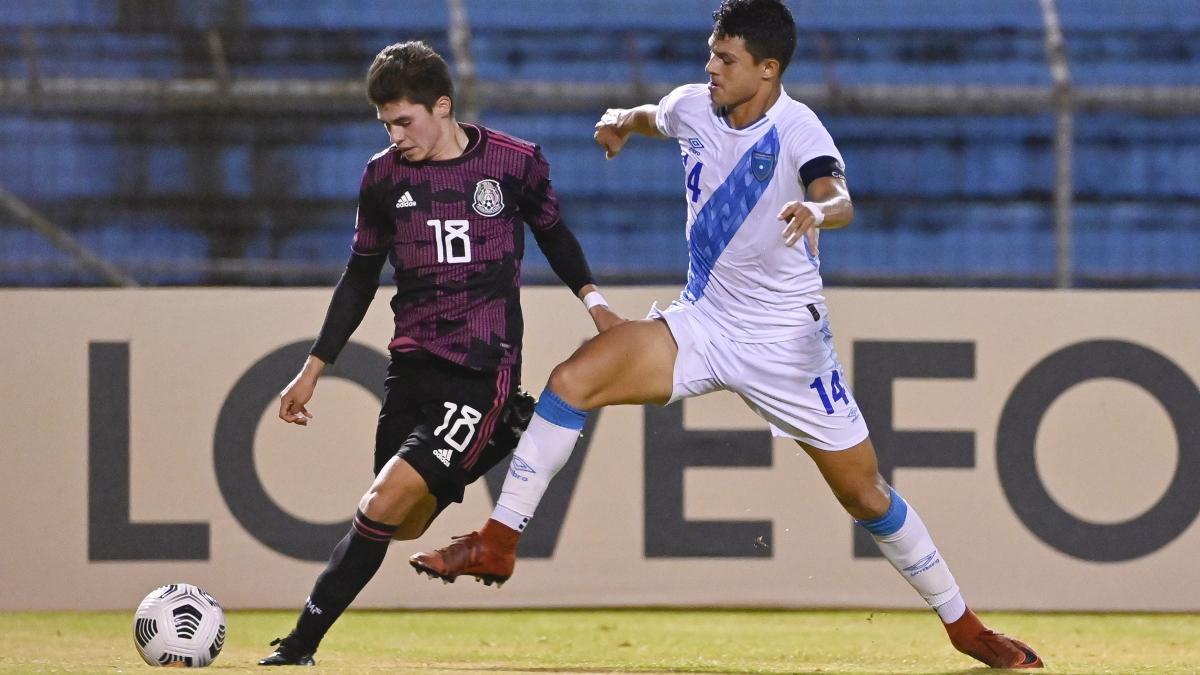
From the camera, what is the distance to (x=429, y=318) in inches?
173

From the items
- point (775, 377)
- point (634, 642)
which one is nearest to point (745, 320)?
point (775, 377)

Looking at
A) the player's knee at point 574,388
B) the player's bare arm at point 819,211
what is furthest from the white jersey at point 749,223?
the player's knee at point 574,388

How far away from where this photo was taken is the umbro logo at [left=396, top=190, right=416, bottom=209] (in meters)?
4.39

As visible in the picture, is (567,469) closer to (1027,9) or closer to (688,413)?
(688,413)

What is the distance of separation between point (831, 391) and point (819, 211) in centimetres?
78

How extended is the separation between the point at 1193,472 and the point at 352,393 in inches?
A: 132

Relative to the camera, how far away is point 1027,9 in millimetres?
9094

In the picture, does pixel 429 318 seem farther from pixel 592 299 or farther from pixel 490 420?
pixel 592 299

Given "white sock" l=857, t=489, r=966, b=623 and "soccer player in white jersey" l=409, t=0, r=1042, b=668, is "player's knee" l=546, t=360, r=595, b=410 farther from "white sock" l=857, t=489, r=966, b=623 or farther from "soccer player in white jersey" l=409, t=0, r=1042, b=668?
"white sock" l=857, t=489, r=966, b=623

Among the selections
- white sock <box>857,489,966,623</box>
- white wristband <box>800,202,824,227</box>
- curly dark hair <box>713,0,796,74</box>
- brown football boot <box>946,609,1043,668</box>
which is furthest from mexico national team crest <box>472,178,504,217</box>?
brown football boot <box>946,609,1043,668</box>

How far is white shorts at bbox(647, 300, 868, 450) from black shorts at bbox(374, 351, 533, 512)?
48 cm

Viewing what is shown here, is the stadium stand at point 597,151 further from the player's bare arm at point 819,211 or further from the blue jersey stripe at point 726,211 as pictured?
the player's bare arm at point 819,211

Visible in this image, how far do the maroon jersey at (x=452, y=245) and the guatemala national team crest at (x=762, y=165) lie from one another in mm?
647

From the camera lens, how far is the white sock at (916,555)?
4691 millimetres
